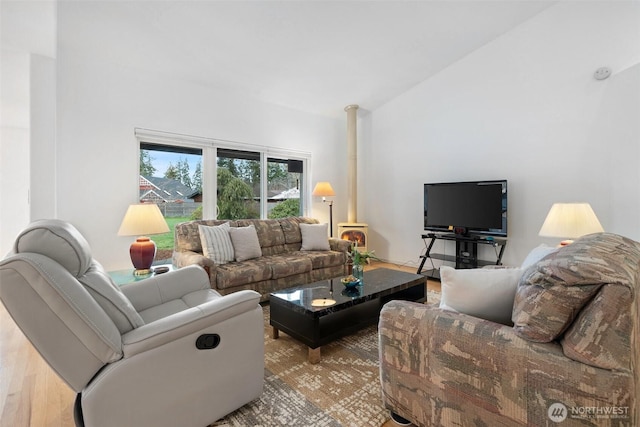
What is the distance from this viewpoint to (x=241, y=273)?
3070mm

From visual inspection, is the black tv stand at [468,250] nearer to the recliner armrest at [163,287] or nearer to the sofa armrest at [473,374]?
the sofa armrest at [473,374]

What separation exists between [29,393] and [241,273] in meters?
1.65

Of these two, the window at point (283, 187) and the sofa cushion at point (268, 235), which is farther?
the window at point (283, 187)

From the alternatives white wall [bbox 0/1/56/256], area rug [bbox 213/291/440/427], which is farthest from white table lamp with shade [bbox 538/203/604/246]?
white wall [bbox 0/1/56/256]

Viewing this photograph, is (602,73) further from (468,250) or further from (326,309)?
(326,309)

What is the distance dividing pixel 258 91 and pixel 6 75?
8.97 feet

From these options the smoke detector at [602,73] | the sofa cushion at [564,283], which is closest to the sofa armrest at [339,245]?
the sofa cushion at [564,283]

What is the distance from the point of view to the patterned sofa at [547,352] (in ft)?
3.17

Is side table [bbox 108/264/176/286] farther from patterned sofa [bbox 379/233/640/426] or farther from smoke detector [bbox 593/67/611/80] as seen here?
smoke detector [bbox 593/67/611/80]

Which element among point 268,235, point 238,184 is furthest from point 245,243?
point 238,184

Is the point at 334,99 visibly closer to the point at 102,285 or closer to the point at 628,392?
the point at 102,285

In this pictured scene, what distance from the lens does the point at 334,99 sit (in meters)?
5.04

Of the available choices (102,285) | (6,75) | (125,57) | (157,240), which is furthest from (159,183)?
(102,285)

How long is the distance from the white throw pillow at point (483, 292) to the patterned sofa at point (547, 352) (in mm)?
70
